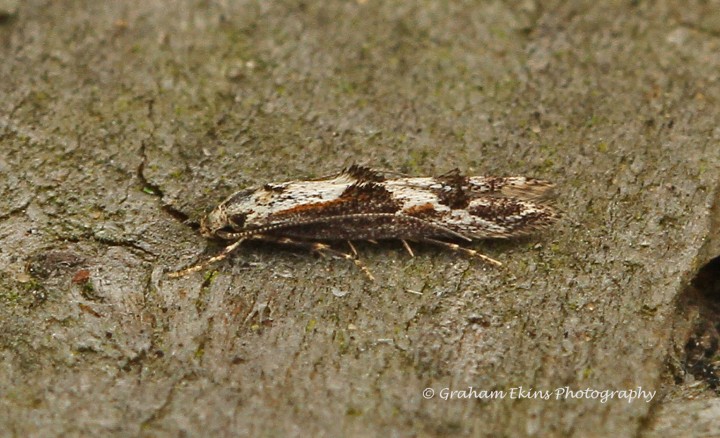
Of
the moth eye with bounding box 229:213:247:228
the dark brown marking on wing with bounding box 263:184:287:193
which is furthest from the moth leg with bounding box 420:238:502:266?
the moth eye with bounding box 229:213:247:228

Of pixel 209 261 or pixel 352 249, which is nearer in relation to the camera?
pixel 209 261

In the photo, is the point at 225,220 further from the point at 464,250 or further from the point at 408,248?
the point at 464,250

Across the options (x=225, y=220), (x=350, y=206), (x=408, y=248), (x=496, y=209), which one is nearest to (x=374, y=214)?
(x=350, y=206)

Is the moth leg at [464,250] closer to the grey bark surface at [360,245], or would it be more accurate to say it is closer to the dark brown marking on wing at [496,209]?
the grey bark surface at [360,245]

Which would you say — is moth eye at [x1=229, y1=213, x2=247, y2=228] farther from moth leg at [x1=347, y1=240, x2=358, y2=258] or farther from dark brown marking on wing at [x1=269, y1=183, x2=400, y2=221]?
moth leg at [x1=347, y1=240, x2=358, y2=258]

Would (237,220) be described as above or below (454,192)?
below

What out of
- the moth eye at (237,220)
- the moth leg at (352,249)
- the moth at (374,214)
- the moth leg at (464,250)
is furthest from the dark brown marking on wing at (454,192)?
the moth eye at (237,220)

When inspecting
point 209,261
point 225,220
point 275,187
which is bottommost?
point 209,261
